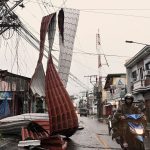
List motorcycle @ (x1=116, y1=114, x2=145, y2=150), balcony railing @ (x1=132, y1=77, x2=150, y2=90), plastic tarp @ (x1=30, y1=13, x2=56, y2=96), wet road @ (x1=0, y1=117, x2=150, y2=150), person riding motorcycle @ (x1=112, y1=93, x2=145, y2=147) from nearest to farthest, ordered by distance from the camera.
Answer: motorcycle @ (x1=116, y1=114, x2=145, y2=150), person riding motorcycle @ (x1=112, y1=93, x2=145, y2=147), wet road @ (x1=0, y1=117, x2=150, y2=150), plastic tarp @ (x1=30, y1=13, x2=56, y2=96), balcony railing @ (x1=132, y1=77, x2=150, y2=90)

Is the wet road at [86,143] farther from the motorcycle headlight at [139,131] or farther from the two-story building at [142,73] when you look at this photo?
the two-story building at [142,73]

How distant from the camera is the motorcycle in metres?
9.24

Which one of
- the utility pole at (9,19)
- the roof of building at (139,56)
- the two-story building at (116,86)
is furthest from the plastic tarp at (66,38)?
the two-story building at (116,86)

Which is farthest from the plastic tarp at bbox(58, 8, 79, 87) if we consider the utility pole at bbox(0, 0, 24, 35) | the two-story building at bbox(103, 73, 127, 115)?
the two-story building at bbox(103, 73, 127, 115)

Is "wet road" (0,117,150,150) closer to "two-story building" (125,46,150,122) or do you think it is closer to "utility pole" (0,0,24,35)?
"utility pole" (0,0,24,35)

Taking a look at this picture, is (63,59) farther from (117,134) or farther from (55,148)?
(117,134)

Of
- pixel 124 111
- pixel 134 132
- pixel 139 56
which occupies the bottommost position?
pixel 134 132

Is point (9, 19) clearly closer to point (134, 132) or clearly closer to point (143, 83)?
point (134, 132)

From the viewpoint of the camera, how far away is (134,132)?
9297mm

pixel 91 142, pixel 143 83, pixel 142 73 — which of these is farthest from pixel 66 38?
pixel 142 73

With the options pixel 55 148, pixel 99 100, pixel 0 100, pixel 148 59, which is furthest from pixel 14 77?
pixel 99 100

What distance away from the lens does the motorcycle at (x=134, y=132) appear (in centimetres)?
924

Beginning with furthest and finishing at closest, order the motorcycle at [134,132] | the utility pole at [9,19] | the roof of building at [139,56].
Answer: the roof of building at [139,56]
the utility pole at [9,19]
the motorcycle at [134,132]

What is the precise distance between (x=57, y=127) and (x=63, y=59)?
109 inches
